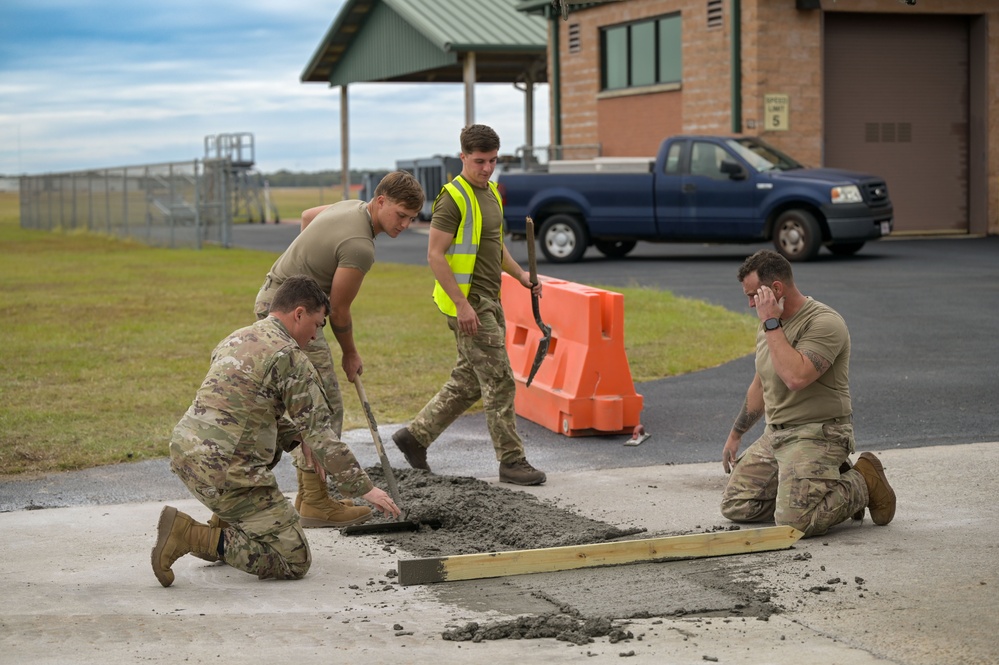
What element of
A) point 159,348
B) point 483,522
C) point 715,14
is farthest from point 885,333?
point 715,14

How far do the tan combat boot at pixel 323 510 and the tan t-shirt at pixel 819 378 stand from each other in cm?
216

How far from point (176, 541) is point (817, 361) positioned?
10.2ft

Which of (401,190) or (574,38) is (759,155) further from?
(401,190)

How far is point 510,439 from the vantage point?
7.70m

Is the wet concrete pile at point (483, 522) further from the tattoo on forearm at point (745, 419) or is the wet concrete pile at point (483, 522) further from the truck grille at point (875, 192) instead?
the truck grille at point (875, 192)

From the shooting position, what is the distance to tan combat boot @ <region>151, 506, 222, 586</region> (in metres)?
5.60

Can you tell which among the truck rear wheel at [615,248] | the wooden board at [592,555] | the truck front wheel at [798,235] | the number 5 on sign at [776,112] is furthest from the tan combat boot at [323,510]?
the number 5 on sign at [776,112]

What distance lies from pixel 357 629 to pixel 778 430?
2618 millimetres

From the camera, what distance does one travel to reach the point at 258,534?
18.8ft

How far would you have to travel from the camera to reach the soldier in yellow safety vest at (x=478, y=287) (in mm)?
7480

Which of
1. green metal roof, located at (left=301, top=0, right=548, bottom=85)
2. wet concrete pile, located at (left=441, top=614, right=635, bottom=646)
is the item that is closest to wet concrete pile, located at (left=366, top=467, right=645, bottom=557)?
wet concrete pile, located at (left=441, top=614, right=635, bottom=646)

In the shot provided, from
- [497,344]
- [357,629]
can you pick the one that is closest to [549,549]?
[357,629]

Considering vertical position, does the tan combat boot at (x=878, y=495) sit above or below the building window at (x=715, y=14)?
below

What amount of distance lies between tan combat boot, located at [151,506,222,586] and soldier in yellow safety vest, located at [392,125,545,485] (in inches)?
88.4
